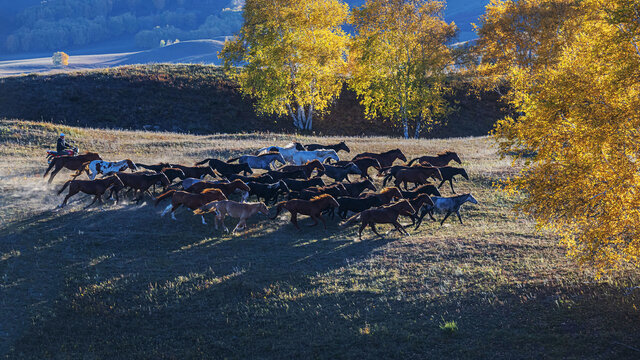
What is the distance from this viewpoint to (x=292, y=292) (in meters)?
14.0

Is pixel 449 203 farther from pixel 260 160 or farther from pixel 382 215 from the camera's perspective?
pixel 260 160

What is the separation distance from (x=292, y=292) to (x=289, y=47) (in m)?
40.9

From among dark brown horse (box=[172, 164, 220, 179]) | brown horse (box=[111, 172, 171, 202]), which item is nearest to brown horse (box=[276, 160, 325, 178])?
dark brown horse (box=[172, 164, 220, 179])

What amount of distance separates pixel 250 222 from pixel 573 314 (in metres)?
12.1

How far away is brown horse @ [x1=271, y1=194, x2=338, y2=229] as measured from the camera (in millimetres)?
18781

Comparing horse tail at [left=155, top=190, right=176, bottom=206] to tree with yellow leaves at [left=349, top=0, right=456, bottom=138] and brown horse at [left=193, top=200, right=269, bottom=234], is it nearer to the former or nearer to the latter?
brown horse at [left=193, top=200, right=269, bottom=234]

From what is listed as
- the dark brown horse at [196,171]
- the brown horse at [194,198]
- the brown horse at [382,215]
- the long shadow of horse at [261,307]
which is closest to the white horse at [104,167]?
the dark brown horse at [196,171]

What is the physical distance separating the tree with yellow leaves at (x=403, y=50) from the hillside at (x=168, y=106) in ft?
23.4

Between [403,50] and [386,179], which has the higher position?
[403,50]

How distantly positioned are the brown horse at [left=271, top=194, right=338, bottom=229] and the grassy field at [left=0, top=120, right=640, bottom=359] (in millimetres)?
551

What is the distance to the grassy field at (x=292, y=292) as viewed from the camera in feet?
38.8

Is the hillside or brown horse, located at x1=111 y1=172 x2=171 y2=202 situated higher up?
the hillside

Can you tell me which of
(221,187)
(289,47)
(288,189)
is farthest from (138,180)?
(289,47)

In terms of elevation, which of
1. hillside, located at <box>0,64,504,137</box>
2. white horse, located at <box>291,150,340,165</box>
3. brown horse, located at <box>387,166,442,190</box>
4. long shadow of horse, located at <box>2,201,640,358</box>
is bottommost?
long shadow of horse, located at <box>2,201,640,358</box>
